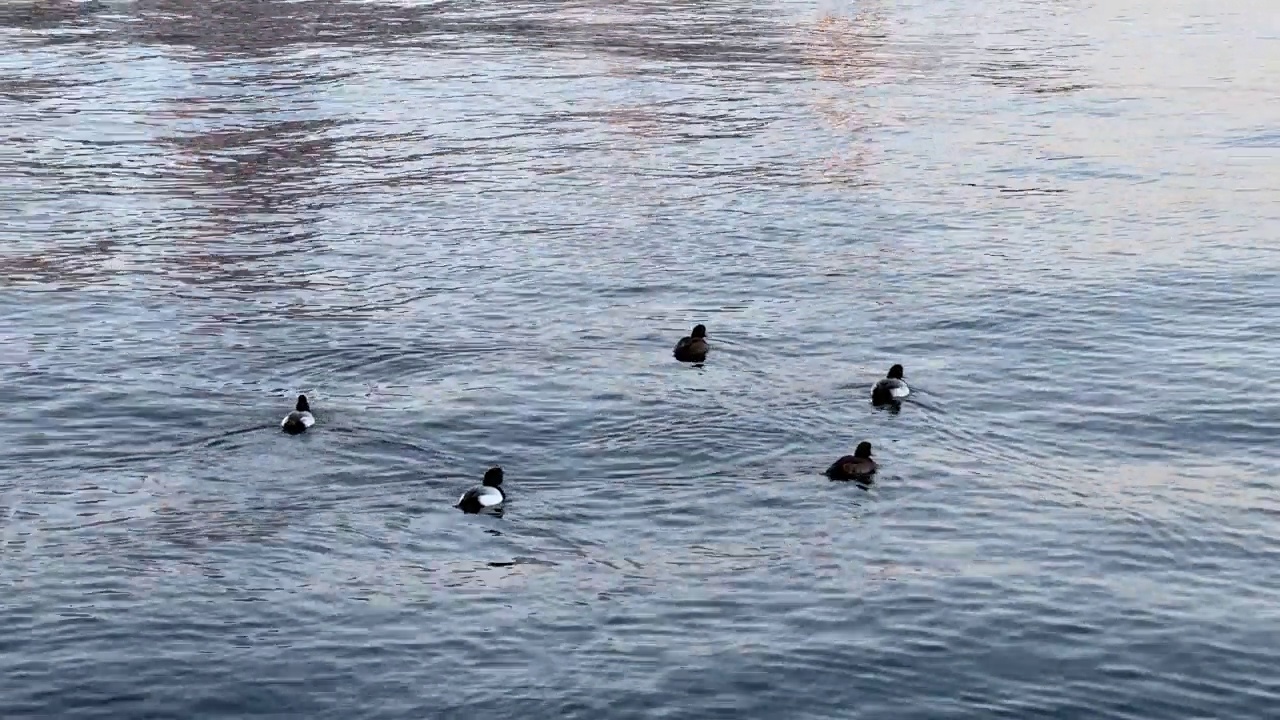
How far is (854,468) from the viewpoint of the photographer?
77.1ft

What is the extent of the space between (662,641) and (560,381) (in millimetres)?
9065

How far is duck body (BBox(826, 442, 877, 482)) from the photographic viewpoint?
2348 cm

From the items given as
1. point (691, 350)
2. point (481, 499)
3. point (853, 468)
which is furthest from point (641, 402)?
point (481, 499)

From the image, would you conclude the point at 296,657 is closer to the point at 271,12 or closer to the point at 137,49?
the point at 137,49

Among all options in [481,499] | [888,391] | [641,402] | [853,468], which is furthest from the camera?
[641,402]

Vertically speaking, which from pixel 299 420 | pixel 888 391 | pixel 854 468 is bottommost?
pixel 854 468

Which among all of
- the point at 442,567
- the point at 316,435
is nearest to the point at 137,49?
the point at 316,435

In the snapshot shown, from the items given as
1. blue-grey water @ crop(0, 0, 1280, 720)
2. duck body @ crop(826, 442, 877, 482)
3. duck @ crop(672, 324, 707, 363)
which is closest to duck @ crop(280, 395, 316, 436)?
blue-grey water @ crop(0, 0, 1280, 720)

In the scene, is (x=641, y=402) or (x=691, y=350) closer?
(x=641, y=402)

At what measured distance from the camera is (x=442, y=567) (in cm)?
2077

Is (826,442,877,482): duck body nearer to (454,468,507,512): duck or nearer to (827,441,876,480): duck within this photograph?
(827,441,876,480): duck

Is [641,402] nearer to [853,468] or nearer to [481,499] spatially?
[853,468]

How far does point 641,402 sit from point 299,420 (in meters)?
5.10

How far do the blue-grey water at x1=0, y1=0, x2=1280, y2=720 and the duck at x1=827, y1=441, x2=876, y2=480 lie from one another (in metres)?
0.35
